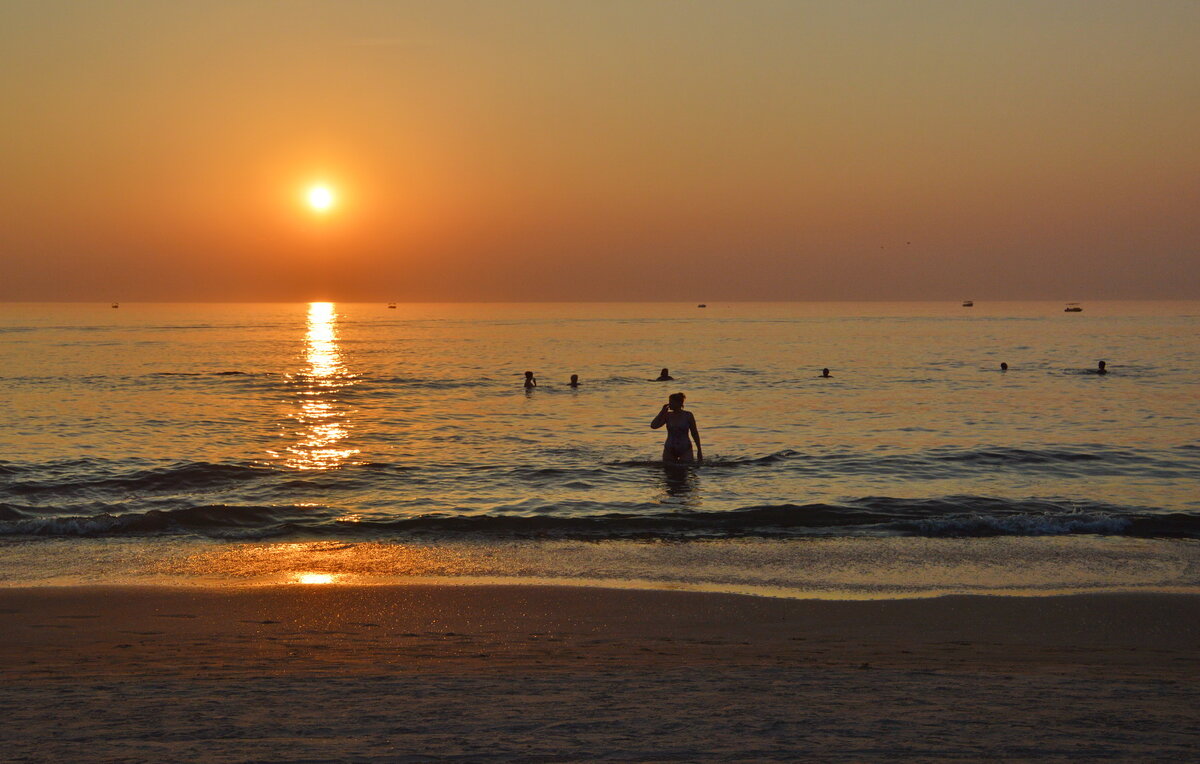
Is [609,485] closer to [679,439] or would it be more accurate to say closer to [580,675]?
[679,439]

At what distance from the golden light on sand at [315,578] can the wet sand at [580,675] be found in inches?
12.6

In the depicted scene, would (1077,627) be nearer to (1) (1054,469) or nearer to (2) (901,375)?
(1) (1054,469)

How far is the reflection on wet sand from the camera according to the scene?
22.7 metres

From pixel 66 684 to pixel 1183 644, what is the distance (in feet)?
30.1

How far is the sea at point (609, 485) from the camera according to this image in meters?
11.7

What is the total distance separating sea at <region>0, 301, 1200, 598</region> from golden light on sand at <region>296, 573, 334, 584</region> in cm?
7

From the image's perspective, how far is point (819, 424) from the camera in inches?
1188

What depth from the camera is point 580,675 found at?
723 cm

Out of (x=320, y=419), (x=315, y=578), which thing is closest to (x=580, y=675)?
(x=315, y=578)

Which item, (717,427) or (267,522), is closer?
(267,522)

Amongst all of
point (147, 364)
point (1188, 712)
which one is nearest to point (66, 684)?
point (1188, 712)

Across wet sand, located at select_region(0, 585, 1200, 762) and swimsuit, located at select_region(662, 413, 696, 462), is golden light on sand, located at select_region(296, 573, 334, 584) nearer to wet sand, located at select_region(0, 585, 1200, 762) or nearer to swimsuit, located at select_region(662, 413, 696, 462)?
wet sand, located at select_region(0, 585, 1200, 762)

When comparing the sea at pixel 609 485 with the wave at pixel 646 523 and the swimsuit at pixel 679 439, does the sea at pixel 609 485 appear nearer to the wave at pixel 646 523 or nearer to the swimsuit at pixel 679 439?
the wave at pixel 646 523

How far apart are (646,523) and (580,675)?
761 cm
